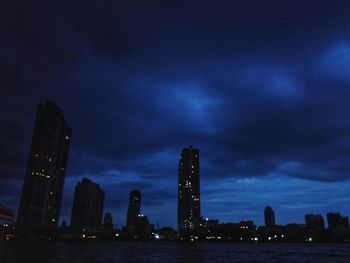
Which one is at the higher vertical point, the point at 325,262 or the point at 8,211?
the point at 8,211

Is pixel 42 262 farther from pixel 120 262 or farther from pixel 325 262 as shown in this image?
pixel 325 262

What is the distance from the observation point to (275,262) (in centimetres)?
9138

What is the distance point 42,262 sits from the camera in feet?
242

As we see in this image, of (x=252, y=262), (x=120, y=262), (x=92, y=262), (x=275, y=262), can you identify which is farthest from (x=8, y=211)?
(x=275, y=262)

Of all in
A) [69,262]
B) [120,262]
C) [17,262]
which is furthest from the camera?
[120,262]

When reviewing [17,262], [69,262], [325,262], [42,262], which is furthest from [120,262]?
[325,262]

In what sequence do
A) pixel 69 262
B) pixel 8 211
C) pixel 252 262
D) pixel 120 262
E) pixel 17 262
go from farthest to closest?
pixel 252 262 → pixel 120 262 → pixel 69 262 → pixel 17 262 → pixel 8 211

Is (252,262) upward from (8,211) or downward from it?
downward

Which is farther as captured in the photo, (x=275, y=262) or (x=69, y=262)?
(x=275, y=262)

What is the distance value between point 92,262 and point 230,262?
35489 mm

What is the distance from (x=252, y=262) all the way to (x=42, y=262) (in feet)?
172

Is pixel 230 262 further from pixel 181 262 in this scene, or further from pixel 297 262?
pixel 297 262

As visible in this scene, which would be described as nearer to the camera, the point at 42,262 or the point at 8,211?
the point at 8,211

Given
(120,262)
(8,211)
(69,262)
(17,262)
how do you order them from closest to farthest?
(8,211) < (17,262) < (69,262) < (120,262)
